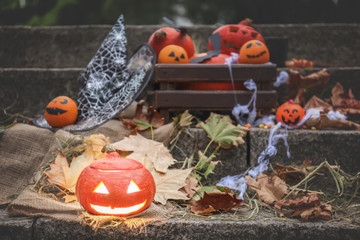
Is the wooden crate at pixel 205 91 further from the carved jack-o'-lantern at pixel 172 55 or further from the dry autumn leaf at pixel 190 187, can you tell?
the dry autumn leaf at pixel 190 187

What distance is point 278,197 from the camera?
1.88 meters

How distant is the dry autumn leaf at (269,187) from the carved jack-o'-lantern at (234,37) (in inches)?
45.7

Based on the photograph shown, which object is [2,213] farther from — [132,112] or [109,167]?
[132,112]

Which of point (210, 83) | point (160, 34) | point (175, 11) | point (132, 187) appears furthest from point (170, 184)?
point (175, 11)

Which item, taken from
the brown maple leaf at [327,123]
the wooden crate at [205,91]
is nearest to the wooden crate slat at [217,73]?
the wooden crate at [205,91]

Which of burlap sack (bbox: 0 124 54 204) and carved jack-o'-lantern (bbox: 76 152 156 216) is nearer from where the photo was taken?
carved jack-o'-lantern (bbox: 76 152 156 216)

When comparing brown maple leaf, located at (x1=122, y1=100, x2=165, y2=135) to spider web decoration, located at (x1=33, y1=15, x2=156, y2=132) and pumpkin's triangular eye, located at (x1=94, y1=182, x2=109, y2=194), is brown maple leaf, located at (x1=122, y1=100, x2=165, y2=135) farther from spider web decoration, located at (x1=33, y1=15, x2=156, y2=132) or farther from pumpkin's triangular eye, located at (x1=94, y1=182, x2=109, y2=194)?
pumpkin's triangular eye, located at (x1=94, y1=182, x2=109, y2=194)

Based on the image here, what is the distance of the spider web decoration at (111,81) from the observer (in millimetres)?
2414

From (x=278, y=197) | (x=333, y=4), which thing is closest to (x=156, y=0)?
(x=333, y=4)

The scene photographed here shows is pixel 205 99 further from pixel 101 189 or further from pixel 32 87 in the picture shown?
pixel 32 87

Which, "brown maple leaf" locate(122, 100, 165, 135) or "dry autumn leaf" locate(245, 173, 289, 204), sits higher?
"brown maple leaf" locate(122, 100, 165, 135)

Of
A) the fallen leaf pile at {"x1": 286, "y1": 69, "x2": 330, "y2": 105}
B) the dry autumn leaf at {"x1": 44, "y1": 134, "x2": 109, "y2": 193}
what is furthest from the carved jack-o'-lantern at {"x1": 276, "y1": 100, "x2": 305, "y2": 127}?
the dry autumn leaf at {"x1": 44, "y1": 134, "x2": 109, "y2": 193}

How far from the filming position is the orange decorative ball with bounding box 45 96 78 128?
2.37 metres

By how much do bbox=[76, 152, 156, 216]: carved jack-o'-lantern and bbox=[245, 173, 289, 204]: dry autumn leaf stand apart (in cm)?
63
